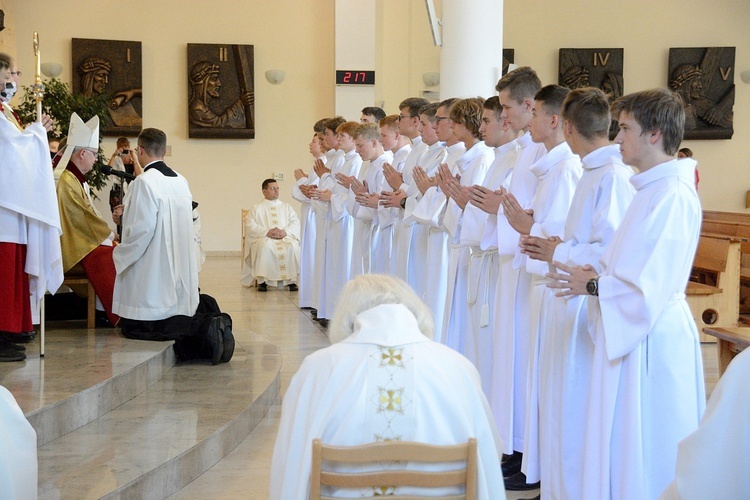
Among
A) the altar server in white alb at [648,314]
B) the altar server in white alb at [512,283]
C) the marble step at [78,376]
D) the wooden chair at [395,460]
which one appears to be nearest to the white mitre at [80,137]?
the marble step at [78,376]

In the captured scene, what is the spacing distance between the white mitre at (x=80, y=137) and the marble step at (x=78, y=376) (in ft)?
4.33

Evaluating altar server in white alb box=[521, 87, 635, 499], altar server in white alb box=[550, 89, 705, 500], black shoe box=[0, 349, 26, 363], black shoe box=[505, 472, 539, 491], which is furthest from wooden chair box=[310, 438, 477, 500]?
black shoe box=[0, 349, 26, 363]

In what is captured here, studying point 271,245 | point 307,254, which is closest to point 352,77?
point 271,245

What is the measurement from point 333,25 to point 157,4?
3042mm

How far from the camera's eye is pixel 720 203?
16000 mm

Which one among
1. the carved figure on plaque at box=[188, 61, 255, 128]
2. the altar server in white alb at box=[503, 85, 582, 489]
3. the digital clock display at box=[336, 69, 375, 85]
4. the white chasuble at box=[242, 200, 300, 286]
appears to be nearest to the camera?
the altar server in white alb at box=[503, 85, 582, 489]

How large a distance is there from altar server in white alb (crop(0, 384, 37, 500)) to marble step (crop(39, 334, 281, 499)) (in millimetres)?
1123

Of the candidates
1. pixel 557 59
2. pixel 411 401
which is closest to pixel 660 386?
pixel 411 401

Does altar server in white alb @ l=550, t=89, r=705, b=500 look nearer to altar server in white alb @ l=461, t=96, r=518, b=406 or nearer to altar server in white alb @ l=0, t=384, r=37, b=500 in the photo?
altar server in white alb @ l=461, t=96, r=518, b=406

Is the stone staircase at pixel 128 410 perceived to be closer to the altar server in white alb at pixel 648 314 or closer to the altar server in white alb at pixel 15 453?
the altar server in white alb at pixel 15 453

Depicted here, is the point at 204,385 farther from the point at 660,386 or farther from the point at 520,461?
the point at 660,386

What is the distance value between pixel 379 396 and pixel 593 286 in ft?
3.97

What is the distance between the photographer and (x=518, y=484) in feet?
14.6

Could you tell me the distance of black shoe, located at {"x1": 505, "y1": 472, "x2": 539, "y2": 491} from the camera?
4.45 metres
